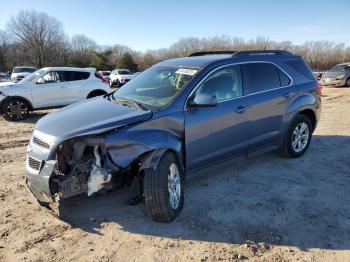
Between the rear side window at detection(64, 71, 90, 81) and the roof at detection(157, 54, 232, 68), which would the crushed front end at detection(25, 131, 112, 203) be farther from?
the rear side window at detection(64, 71, 90, 81)

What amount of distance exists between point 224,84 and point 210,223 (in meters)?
1.97

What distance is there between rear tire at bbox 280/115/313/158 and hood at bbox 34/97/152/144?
9.98ft

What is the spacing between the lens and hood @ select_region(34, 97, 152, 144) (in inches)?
151

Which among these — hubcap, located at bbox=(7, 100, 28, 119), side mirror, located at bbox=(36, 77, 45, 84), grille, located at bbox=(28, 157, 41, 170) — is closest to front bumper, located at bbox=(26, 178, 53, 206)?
grille, located at bbox=(28, 157, 41, 170)

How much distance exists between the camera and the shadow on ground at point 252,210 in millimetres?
3906

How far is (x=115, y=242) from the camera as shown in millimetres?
3779

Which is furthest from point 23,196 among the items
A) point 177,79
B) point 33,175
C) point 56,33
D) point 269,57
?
point 56,33

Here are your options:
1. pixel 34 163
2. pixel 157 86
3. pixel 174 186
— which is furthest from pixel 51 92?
pixel 174 186

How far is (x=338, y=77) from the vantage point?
22.4 m

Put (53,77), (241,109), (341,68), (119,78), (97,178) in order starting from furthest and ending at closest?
(119,78)
(341,68)
(53,77)
(241,109)
(97,178)

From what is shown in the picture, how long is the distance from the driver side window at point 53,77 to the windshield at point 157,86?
780cm

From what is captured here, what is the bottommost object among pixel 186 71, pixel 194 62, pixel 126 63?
pixel 186 71

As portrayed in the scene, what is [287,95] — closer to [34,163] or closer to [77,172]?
[77,172]

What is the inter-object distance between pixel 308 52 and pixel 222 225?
194ft
